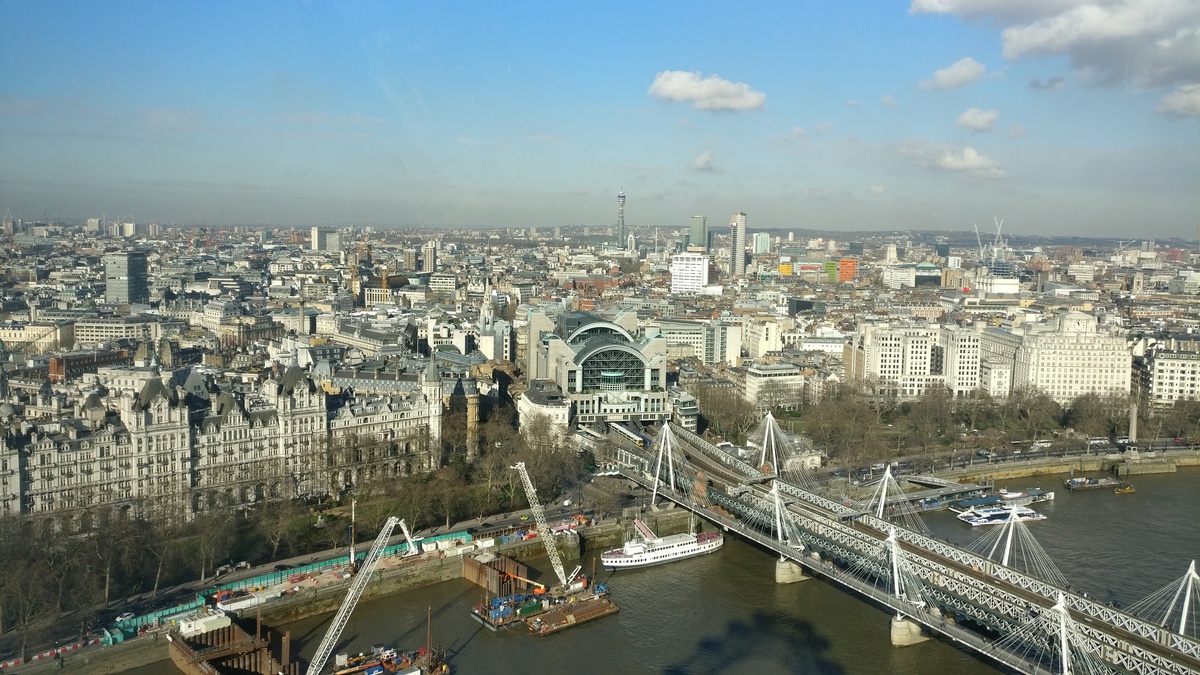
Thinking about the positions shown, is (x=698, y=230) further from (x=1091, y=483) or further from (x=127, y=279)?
(x=1091, y=483)

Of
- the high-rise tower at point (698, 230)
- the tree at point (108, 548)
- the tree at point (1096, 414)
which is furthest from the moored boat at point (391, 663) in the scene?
the high-rise tower at point (698, 230)

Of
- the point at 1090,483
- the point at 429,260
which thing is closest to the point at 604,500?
the point at 1090,483

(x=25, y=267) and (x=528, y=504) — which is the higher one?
(x=25, y=267)

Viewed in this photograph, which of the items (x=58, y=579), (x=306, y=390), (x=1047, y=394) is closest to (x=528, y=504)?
(x=306, y=390)

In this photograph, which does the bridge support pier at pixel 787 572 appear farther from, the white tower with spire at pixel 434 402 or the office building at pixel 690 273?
the office building at pixel 690 273

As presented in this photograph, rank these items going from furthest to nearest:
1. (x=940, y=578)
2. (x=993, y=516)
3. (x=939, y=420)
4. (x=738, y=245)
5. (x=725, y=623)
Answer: (x=738, y=245) → (x=939, y=420) → (x=993, y=516) → (x=725, y=623) → (x=940, y=578)

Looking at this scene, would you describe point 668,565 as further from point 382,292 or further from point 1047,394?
point 382,292
